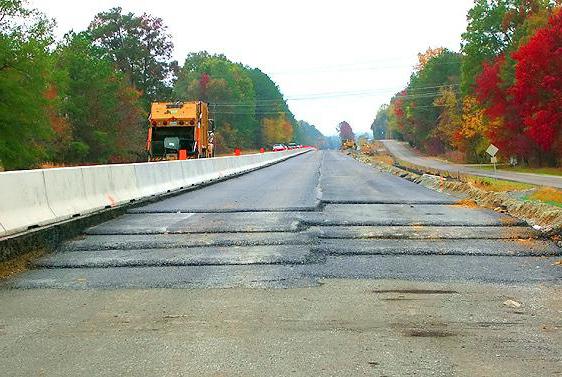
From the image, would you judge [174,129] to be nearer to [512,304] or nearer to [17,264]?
[17,264]

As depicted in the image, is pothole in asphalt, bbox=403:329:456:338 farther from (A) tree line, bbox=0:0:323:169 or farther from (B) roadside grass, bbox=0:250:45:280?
(A) tree line, bbox=0:0:323:169

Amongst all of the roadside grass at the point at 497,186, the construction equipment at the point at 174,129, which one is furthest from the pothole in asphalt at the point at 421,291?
the construction equipment at the point at 174,129

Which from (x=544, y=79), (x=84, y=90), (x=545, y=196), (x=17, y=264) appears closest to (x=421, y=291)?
(x=17, y=264)

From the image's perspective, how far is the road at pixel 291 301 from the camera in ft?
15.2

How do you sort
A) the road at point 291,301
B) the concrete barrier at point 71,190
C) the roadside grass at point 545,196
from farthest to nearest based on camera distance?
the roadside grass at point 545,196
the concrete barrier at point 71,190
the road at point 291,301

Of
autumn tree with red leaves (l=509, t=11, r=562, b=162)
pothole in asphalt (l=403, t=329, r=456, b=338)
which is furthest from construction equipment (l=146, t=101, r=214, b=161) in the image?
pothole in asphalt (l=403, t=329, r=456, b=338)

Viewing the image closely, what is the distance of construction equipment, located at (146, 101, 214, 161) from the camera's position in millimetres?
34094

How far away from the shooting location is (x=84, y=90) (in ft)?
191

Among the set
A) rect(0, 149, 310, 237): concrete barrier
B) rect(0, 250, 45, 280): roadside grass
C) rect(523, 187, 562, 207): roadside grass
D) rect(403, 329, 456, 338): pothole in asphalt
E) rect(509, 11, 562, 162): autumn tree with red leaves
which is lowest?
rect(523, 187, 562, 207): roadside grass

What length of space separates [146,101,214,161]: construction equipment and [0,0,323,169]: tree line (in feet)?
34.4

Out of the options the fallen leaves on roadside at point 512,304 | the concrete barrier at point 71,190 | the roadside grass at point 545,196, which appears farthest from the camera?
the roadside grass at point 545,196

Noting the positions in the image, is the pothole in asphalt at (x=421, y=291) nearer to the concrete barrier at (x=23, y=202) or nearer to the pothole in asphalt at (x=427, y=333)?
the pothole in asphalt at (x=427, y=333)

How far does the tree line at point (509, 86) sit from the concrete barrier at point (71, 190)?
26.9 m

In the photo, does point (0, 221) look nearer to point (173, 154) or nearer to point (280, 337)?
point (280, 337)
